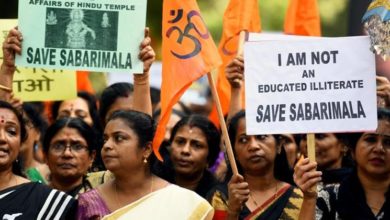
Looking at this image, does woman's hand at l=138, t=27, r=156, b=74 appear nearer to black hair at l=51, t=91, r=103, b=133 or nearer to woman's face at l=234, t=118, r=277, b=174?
woman's face at l=234, t=118, r=277, b=174

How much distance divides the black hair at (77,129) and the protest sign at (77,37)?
103cm

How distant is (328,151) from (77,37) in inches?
83.5

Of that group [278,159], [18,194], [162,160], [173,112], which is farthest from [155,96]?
[18,194]

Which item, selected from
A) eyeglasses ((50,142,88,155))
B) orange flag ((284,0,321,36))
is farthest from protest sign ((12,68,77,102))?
orange flag ((284,0,321,36))

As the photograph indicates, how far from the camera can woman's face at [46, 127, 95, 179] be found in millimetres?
8578

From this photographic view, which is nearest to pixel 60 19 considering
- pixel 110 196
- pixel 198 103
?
pixel 110 196

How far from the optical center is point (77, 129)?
8.71 meters

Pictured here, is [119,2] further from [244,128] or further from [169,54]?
[244,128]

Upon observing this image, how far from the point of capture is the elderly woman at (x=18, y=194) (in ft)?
24.1

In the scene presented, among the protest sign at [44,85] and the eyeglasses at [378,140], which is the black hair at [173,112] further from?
the eyeglasses at [378,140]

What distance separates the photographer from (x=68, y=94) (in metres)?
9.20

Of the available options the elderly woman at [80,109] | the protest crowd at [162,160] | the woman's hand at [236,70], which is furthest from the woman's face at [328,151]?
the elderly woman at [80,109]

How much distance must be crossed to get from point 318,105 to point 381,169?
1.94 ft

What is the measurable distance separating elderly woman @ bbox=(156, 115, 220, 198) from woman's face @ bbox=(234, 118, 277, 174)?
700 millimetres
